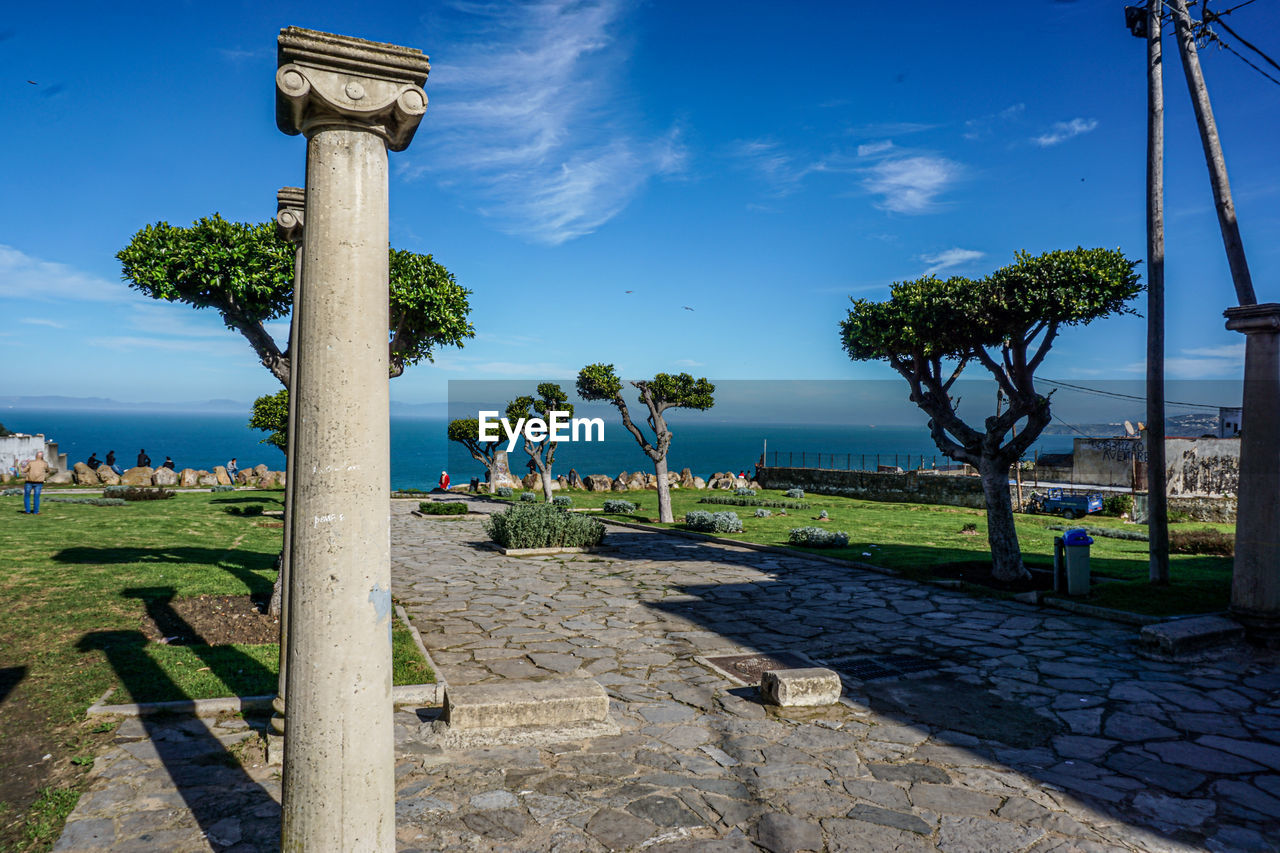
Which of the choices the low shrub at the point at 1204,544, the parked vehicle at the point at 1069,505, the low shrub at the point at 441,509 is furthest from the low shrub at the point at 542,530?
the parked vehicle at the point at 1069,505

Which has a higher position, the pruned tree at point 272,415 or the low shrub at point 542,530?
the pruned tree at point 272,415

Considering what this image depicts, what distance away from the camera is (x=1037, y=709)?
6195 millimetres

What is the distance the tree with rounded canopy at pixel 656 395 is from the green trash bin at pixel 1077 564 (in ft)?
39.2

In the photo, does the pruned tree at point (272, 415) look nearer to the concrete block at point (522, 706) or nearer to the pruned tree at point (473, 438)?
the pruned tree at point (473, 438)

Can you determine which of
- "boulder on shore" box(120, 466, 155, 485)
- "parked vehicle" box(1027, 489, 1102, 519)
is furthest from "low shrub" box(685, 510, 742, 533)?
"boulder on shore" box(120, 466, 155, 485)

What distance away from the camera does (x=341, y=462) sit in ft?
9.37

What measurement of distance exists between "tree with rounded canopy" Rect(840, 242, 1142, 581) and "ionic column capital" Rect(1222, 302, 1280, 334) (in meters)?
2.42

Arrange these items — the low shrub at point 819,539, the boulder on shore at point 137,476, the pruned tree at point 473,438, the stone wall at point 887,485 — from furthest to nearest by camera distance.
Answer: the pruned tree at point 473,438, the stone wall at point 887,485, the boulder on shore at point 137,476, the low shrub at point 819,539

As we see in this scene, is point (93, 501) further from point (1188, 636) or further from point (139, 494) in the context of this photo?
point (1188, 636)

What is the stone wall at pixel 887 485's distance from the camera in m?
30.5

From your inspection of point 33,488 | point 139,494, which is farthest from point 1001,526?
point 139,494

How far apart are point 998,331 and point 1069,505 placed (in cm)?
2060

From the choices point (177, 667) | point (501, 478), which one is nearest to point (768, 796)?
point (177, 667)

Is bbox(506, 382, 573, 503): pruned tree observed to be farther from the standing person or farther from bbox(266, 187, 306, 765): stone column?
bbox(266, 187, 306, 765): stone column
